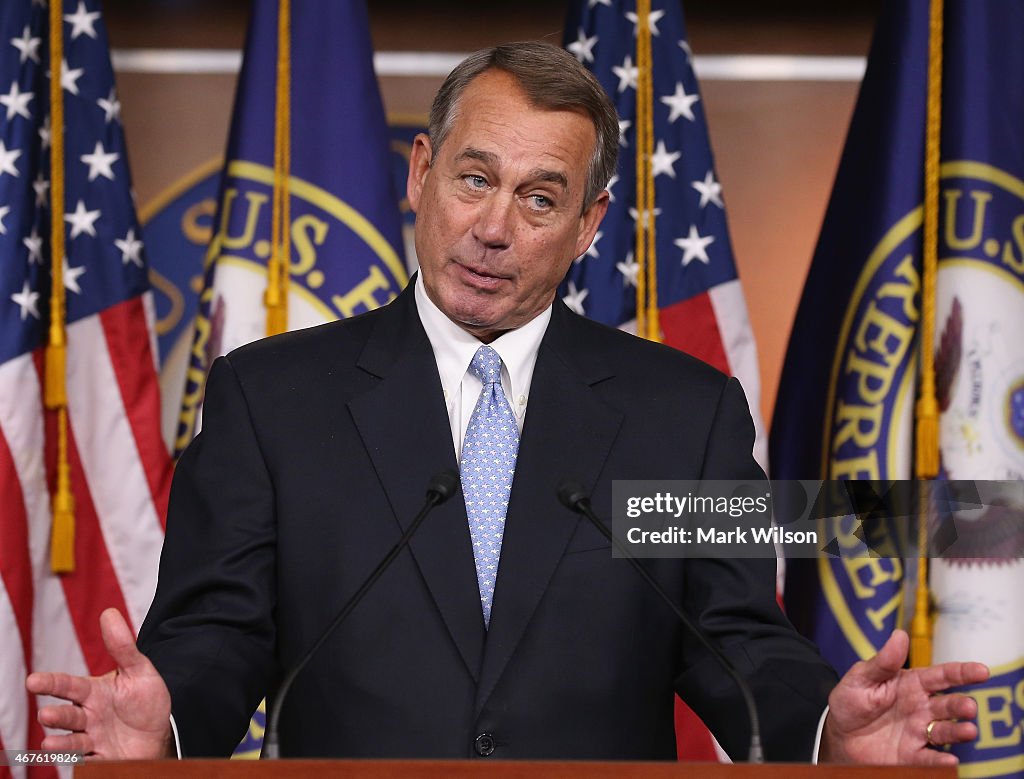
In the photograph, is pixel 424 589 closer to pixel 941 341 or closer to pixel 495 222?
pixel 495 222

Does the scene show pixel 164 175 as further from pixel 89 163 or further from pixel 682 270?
pixel 682 270

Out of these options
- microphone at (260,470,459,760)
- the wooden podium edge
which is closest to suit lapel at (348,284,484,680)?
microphone at (260,470,459,760)

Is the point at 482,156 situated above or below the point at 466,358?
above

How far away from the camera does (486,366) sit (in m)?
1.95

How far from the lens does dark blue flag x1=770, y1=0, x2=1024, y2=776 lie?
303 cm

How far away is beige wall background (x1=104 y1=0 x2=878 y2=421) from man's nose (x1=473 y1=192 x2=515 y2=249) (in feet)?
6.15

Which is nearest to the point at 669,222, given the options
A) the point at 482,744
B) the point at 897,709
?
the point at 482,744

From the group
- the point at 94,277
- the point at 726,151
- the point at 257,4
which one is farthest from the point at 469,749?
the point at 726,151

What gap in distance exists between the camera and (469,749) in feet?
5.64

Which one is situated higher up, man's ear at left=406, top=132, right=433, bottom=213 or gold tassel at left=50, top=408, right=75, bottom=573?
man's ear at left=406, top=132, right=433, bottom=213

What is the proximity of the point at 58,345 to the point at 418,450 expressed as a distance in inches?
57.8

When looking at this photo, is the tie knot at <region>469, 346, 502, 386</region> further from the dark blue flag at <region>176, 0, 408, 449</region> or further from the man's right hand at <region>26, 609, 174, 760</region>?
the dark blue flag at <region>176, 0, 408, 449</region>

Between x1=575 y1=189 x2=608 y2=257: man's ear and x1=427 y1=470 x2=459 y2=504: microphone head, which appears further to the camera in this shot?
x1=575 y1=189 x2=608 y2=257: man's ear

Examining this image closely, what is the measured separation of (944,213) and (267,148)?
1.62 meters
